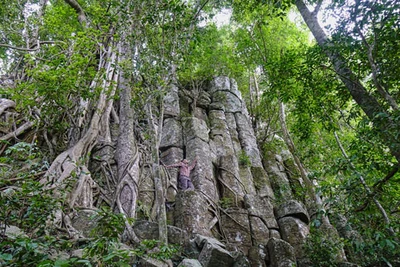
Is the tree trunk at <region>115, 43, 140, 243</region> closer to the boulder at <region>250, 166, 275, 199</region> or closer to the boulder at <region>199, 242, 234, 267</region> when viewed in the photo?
the boulder at <region>199, 242, 234, 267</region>

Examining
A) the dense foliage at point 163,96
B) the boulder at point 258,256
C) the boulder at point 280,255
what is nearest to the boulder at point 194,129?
the dense foliage at point 163,96

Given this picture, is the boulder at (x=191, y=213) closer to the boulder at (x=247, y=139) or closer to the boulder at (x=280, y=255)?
the boulder at (x=280, y=255)

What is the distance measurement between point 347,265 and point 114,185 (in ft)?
16.7

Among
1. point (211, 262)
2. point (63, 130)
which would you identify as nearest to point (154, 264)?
point (211, 262)

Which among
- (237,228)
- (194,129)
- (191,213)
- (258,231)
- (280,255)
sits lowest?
(280,255)

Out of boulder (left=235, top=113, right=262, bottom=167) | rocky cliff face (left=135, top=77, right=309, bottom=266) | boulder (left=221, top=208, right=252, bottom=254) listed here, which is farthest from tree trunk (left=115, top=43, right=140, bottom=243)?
boulder (left=235, top=113, right=262, bottom=167)

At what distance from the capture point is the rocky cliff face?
5750 millimetres

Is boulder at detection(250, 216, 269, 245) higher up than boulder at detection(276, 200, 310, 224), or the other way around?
boulder at detection(276, 200, 310, 224)

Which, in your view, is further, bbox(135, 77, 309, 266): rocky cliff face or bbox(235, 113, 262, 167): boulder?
bbox(235, 113, 262, 167): boulder

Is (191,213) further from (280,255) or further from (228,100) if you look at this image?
(228,100)

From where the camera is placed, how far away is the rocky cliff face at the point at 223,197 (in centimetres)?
575

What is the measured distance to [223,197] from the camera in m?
8.22

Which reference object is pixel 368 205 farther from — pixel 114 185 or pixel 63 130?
pixel 63 130

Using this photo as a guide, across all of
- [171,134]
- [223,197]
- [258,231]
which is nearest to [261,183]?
[223,197]
